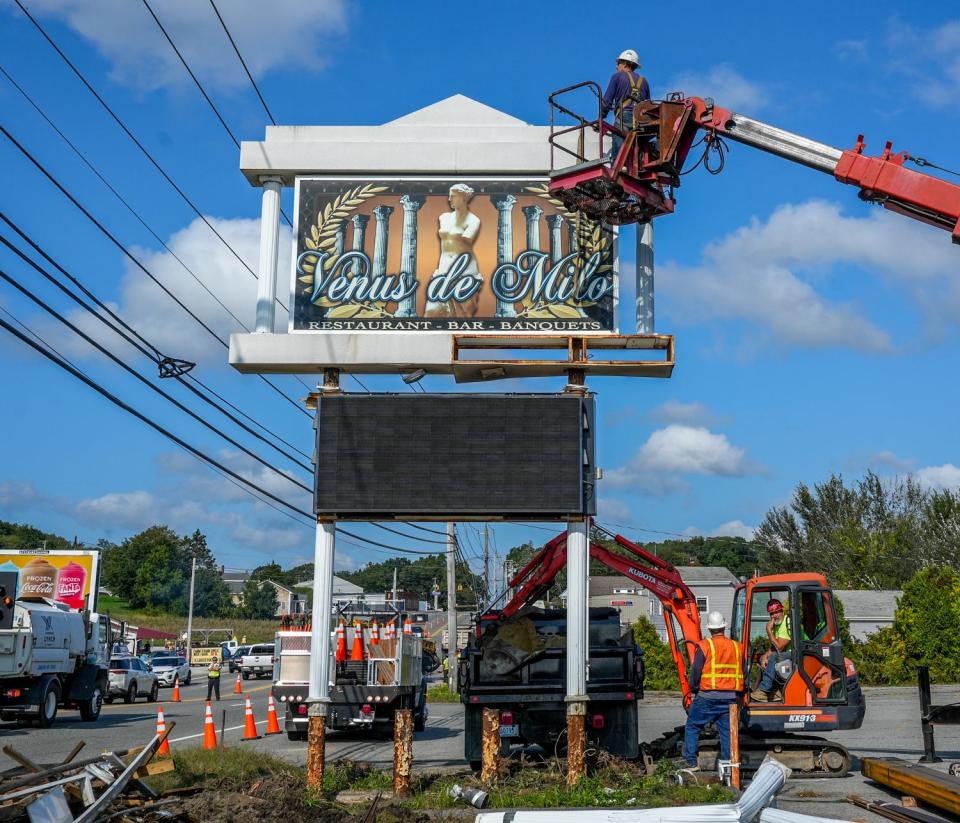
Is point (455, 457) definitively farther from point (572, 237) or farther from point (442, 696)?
point (442, 696)

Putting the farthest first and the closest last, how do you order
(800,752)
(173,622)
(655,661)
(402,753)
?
(173,622), (655,661), (800,752), (402,753)

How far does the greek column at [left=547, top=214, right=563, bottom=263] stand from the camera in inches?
605

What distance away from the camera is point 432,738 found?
23.8 m

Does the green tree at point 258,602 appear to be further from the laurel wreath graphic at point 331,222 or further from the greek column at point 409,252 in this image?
the greek column at point 409,252

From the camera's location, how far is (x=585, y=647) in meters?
14.2

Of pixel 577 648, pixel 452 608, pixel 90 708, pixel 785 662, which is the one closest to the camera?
pixel 577 648

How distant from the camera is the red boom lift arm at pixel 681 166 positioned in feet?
48.1

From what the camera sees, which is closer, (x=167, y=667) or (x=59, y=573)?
(x=59, y=573)

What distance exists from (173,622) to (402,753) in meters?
87.7

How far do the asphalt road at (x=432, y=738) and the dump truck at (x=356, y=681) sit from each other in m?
0.52

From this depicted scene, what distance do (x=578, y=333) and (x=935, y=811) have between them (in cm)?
696

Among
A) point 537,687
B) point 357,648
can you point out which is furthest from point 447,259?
point 357,648

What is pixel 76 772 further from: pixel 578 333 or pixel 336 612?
pixel 336 612

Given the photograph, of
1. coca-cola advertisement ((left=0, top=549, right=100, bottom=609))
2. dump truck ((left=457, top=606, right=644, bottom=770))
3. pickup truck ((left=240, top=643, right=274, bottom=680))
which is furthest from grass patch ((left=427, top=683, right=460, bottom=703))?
dump truck ((left=457, top=606, right=644, bottom=770))
